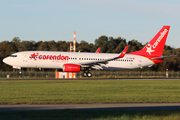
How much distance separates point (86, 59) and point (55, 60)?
5.20 metres

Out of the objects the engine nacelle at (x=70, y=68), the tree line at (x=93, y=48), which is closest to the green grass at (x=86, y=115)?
the engine nacelle at (x=70, y=68)

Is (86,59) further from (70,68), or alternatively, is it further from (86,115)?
(86,115)

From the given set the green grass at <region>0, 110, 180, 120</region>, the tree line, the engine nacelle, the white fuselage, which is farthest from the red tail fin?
the green grass at <region>0, 110, 180, 120</region>

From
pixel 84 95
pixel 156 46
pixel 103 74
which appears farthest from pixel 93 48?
pixel 84 95

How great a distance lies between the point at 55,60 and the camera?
139ft

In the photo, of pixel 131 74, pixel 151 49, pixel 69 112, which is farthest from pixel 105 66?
pixel 69 112

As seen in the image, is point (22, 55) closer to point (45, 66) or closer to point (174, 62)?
point (45, 66)

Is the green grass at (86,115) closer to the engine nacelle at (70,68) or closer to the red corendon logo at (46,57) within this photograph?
the engine nacelle at (70,68)

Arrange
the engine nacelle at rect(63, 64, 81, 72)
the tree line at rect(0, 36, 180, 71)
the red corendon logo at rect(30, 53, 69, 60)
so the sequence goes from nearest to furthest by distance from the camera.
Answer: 1. the engine nacelle at rect(63, 64, 81, 72)
2. the red corendon logo at rect(30, 53, 69, 60)
3. the tree line at rect(0, 36, 180, 71)

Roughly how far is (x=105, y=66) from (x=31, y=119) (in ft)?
111

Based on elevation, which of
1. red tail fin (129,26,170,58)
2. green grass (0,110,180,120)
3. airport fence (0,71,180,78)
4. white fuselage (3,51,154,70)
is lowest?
green grass (0,110,180,120)

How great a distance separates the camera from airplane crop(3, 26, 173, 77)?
138ft

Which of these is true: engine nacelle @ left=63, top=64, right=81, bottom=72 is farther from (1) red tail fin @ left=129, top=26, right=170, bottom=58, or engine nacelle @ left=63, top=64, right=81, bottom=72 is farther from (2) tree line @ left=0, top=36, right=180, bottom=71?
(2) tree line @ left=0, top=36, right=180, bottom=71

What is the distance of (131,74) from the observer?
200ft
